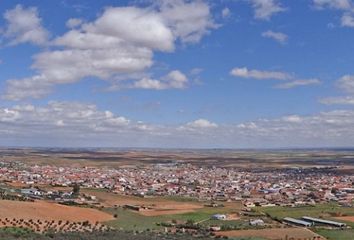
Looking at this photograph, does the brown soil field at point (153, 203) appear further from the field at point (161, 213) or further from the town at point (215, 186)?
the town at point (215, 186)

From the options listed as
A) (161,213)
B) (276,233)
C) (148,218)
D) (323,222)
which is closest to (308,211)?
(323,222)

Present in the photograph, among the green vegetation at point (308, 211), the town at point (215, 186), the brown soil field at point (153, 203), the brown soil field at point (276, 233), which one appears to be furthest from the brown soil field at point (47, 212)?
the green vegetation at point (308, 211)

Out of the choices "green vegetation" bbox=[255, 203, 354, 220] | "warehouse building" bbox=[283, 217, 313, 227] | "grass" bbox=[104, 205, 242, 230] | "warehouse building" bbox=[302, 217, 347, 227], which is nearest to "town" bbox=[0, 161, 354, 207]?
"green vegetation" bbox=[255, 203, 354, 220]

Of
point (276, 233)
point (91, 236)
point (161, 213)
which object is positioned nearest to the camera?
point (91, 236)

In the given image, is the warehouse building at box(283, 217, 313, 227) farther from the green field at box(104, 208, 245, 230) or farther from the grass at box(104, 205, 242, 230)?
the grass at box(104, 205, 242, 230)

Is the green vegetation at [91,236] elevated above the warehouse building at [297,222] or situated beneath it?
elevated above

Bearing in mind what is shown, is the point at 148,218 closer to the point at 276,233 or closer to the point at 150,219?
the point at 150,219
